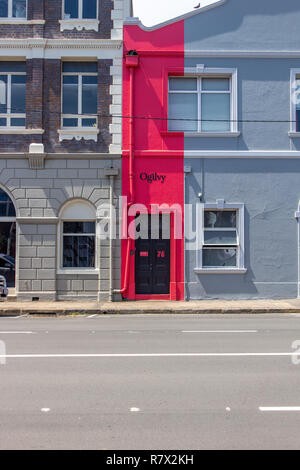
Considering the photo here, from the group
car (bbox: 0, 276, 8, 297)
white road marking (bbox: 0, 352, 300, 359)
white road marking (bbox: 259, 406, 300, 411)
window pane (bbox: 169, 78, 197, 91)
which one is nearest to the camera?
white road marking (bbox: 259, 406, 300, 411)

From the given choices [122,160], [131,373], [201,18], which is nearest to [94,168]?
[122,160]

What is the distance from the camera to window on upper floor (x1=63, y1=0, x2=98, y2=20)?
16562 mm

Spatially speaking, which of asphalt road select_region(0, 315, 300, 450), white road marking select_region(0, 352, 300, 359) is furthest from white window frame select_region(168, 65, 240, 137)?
white road marking select_region(0, 352, 300, 359)

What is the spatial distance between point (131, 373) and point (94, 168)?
10601 mm

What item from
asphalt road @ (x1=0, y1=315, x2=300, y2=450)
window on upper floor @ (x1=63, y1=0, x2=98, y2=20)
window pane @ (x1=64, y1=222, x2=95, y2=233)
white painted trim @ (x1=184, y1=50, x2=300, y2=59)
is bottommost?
asphalt road @ (x1=0, y1=315, x2=300, y2=450)

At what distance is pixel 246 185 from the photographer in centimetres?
1631

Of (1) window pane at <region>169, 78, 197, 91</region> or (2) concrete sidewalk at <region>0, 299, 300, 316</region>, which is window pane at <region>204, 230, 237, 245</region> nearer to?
(2) concrete sidewalk at <region>0, 299, 300, 316</region>

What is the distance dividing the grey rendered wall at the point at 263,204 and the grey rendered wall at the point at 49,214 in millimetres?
2825

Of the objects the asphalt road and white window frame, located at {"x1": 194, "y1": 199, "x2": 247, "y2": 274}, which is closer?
the asphalt road

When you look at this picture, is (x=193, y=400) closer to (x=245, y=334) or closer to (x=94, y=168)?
(x=245, y=334)

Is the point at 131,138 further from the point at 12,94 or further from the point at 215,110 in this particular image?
the point at 12,94

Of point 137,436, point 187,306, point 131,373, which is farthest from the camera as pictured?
point 187,306

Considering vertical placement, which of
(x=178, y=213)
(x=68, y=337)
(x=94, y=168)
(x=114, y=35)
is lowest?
(x=68, y=337)

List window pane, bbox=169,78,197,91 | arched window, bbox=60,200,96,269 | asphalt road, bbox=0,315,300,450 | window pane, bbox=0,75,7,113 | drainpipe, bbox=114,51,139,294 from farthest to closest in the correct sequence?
window pane, bbox=169,78,197,91 → window pane, bbox=0,75,7,113 → arched window, bbox=60,200,96,269 → drainpipe, bbox=114,51,139,294 → asphalt road, bbox=0,315,300,450
